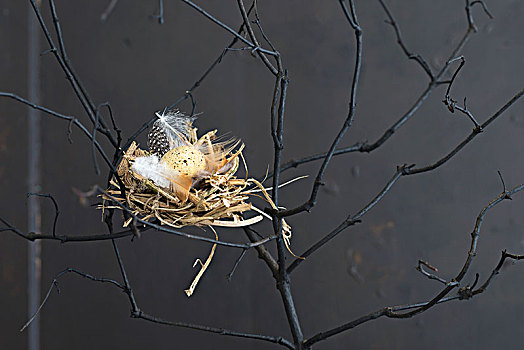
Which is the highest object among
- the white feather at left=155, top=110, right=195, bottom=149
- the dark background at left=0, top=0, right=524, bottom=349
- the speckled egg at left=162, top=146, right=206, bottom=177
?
the dark background at left=0, top=0, right=524, bottom=349

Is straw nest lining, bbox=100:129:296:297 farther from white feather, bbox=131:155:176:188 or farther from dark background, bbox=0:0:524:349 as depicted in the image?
dark background, bbox=0:0:524:349

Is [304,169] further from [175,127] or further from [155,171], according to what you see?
[155,171]

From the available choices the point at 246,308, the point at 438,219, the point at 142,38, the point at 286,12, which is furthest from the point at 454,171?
the point at 142,38

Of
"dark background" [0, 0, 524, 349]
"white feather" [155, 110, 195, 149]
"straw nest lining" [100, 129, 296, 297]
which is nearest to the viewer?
"straw nest lining" [100, 129, 296, 297]

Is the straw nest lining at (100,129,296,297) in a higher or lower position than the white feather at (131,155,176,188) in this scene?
lower

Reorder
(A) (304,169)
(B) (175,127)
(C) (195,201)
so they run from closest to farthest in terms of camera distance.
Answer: (C) (195,201) < (B) (175,127) < (A) (304,169)

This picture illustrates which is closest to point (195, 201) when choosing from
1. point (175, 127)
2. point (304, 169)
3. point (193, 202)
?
point (193, 202)

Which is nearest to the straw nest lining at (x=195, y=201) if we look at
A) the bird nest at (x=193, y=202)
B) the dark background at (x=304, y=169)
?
the bird nest at (x=193, y=202)

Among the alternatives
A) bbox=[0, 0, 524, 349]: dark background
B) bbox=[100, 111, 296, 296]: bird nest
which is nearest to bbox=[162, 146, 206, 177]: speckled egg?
bbox=[100, 111, 296, 296]: bird nest
